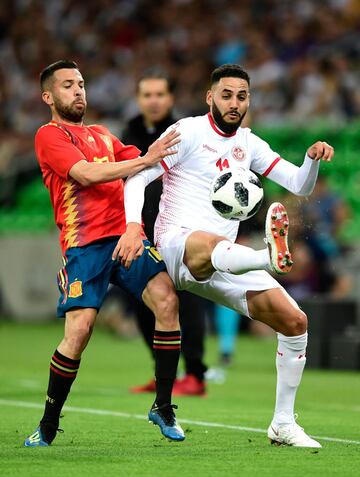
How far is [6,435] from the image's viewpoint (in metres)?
6.95

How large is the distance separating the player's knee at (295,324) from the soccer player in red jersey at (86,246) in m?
0.64

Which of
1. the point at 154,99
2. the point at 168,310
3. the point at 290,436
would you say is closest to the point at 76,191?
the point at 168,310

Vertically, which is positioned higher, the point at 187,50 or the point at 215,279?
the point at 187,50

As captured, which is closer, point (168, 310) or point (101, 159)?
point (168, 310)

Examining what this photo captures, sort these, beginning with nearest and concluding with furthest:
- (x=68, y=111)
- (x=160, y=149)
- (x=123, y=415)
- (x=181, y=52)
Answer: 1. (x=160, y=149)
2. (x=68, y=111)
3. (x=123, y=415)
4. (x=181, y=52)

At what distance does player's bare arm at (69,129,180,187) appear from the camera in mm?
6445

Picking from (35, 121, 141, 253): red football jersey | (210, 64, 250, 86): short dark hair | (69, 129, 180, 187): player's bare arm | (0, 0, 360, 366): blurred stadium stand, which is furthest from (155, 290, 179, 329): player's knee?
(0, 0, 360, 366): blurred stadium stand

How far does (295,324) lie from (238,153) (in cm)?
109

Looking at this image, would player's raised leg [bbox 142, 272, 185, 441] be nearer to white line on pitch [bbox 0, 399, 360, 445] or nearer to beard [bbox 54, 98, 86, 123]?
A: white line on pitch [bbox 0, 399, 360, 445]

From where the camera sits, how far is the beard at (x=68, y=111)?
267 inches

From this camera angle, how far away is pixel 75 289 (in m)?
6.52

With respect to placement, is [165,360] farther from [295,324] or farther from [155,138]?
[155,138]

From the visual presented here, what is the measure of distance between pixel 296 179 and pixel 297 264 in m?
7.95

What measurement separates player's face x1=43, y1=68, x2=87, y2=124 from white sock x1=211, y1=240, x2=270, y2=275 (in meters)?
1.20
